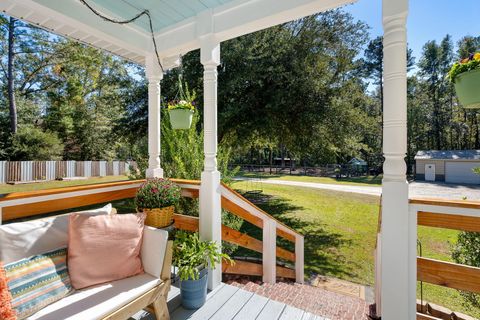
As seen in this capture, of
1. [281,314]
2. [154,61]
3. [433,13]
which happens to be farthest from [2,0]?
[433,13]

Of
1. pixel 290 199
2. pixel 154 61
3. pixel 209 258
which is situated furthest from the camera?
pixel 290 199

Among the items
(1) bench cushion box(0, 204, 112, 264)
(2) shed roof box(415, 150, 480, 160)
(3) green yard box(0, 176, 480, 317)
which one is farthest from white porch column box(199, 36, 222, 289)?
(2) shed roof box(415, 150, 480, 160)

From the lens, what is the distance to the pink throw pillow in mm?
1662

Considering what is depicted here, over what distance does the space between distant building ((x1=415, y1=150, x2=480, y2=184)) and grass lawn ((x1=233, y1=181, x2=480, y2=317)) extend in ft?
31.1

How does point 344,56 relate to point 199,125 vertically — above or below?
above

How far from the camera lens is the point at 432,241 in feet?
19.7

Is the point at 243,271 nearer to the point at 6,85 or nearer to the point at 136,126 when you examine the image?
the point at 136,126

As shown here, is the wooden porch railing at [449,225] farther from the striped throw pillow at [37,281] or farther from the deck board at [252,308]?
the striped throw pillow at [37,281]

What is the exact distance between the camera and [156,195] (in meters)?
2.36

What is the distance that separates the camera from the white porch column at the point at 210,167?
2439 mm

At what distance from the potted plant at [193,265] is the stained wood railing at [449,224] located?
154 cm

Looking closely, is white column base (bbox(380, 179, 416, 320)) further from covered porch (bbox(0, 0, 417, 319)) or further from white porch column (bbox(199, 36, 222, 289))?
white porch column (bbox(199, 36, 222, 289))

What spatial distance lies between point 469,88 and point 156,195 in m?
2.36

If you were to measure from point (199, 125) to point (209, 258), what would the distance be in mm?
4722
